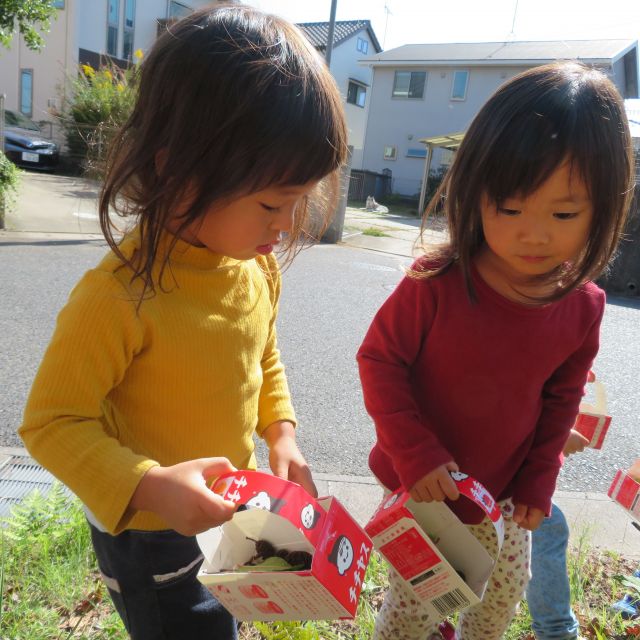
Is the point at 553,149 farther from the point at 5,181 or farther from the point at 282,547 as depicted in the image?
the point at 5,181

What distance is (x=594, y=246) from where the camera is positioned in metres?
1.33

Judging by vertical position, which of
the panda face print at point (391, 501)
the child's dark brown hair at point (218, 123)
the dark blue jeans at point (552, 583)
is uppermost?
the child's dark brown hair at point (218, 123)

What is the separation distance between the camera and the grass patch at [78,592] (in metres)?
1.68

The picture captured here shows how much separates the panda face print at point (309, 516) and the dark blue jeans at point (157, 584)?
35cm

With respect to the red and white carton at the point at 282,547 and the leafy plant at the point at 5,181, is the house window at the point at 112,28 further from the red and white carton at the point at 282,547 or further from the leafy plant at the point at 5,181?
the red and white carton at the point at 282,547

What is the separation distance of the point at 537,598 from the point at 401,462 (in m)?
0.76

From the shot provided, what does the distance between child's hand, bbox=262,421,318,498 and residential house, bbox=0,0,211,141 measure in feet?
62.2

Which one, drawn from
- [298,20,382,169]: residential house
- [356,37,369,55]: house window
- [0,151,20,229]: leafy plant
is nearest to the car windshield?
[0,151,20,229]: leafy plant

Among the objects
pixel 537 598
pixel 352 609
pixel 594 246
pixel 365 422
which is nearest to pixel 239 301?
pixel 352 609

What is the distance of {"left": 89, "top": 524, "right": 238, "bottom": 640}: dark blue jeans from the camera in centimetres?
114

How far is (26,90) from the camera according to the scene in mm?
19422

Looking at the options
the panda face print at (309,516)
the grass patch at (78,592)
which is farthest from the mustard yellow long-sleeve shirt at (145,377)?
the grass patch at (78,592)

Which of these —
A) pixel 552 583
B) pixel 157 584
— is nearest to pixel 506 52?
pixel 552 583

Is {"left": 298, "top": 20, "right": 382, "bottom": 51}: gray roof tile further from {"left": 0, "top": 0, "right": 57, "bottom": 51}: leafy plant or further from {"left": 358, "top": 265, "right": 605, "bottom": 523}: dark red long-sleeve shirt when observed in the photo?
{"left": 358, "top": 265, "right": 605, "bottom": 523}: dark red long-sleeve shirt
